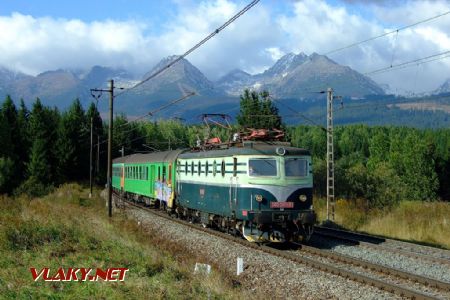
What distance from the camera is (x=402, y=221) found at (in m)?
23.4

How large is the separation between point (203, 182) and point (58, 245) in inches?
322

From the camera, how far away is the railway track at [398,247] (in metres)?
15.7

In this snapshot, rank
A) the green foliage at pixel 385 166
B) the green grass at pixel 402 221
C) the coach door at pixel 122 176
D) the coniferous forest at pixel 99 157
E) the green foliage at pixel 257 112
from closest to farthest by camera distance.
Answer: the green grass at pixel 402 221 < the green foliage at pixel 385 166 < the coniferous forest at pixel 99 157 < the coach door at pixel 122 176 < the green foliage at pixel 257 112

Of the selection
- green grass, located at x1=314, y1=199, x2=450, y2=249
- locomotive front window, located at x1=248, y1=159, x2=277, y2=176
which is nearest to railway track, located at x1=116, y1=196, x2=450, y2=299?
locomotive front window, located at x1=248, y1=159, x2=277, y2=176

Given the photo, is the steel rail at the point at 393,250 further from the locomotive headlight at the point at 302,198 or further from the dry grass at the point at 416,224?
the dry grass at the point at 416,224

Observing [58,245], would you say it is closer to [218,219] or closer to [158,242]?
[158,242]

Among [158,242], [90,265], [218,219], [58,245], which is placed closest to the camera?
[90,265]

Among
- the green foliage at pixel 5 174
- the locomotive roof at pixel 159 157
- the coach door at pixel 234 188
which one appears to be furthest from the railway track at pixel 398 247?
the green foliage at pixel 5 174

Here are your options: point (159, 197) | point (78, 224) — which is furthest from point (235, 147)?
point (159, 197)

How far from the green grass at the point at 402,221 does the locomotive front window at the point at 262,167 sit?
6.51 meters

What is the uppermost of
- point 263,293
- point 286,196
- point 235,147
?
point 235,147

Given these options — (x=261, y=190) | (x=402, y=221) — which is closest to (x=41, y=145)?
(x=402, y=221)

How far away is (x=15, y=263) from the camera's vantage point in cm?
1240

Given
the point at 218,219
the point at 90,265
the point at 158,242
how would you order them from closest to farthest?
the point at 90,265, the point at 158,242, the point at 218,219
